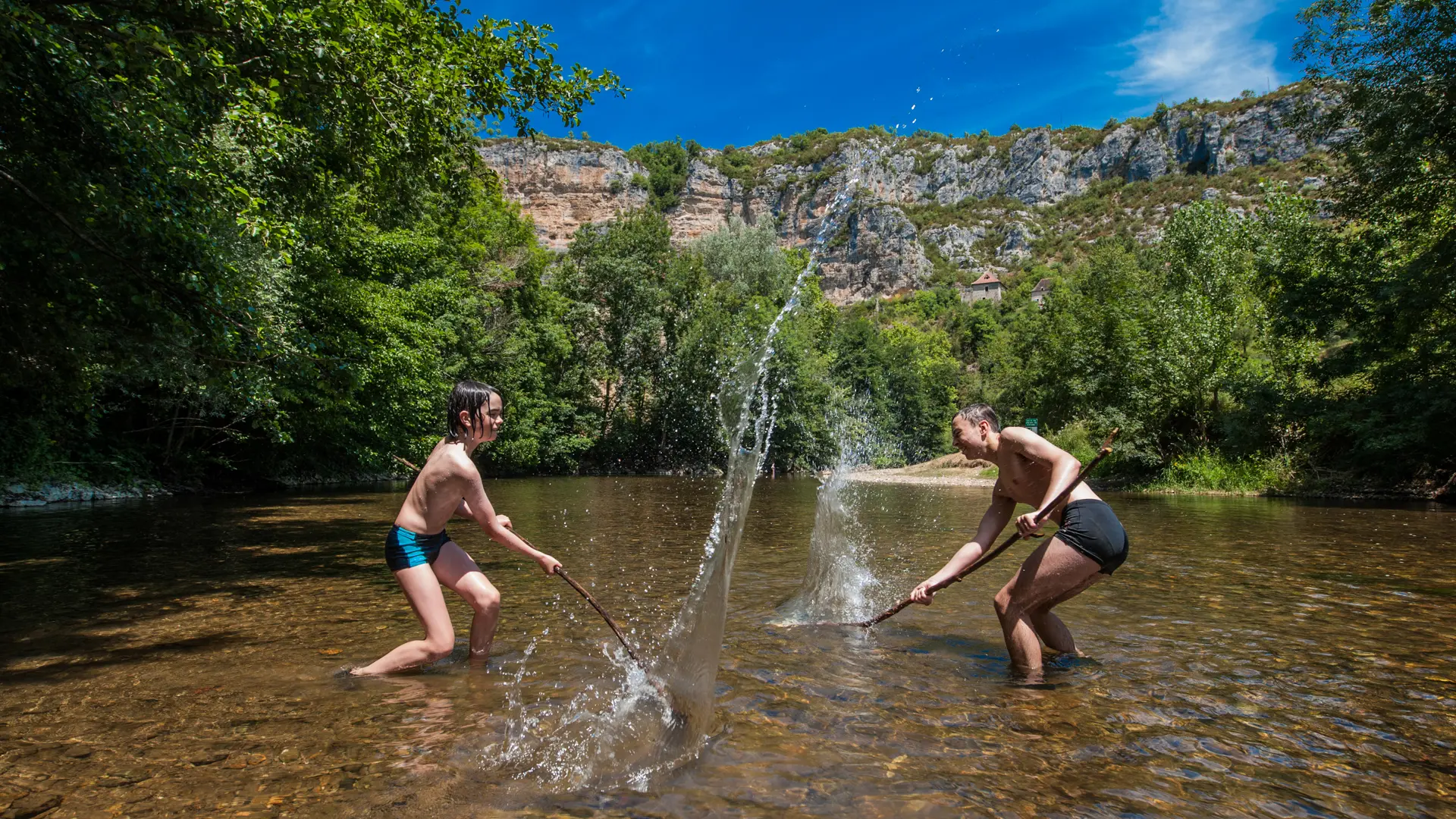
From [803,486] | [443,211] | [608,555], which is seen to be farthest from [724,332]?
[608,555]

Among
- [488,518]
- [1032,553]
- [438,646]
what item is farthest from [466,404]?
→ [1032,553]

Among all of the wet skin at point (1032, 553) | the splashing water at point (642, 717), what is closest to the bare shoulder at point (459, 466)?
the splashing water at point (642, 717)

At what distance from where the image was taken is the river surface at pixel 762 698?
3600 millimetres

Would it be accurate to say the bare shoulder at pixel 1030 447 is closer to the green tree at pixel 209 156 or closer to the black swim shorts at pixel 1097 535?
the black swim shorts at pixel 1097 535

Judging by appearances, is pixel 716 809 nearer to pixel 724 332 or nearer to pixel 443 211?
pixel 443 211

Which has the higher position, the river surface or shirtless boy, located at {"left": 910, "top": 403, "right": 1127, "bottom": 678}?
shirtless boy, located at {"left": 910, "top": 403, "right": 1127, "bottom": 678}

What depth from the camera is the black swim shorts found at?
213 inches

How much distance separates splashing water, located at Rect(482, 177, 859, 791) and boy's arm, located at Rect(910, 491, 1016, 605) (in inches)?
60.6

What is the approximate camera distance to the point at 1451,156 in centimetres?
1809

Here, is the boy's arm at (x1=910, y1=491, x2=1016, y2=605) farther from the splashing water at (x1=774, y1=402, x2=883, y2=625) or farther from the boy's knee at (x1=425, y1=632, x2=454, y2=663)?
the boy's knee at (x1=425, y1=632, x2=454, y2=663)

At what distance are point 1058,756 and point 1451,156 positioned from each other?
22.4 m

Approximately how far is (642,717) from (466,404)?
97.6 inches

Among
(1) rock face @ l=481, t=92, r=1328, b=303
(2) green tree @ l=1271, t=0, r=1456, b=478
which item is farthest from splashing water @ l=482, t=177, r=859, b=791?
(1) rock face @ l=481, t=92, r=1328, b=303

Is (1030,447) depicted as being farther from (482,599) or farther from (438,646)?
(438,646)
